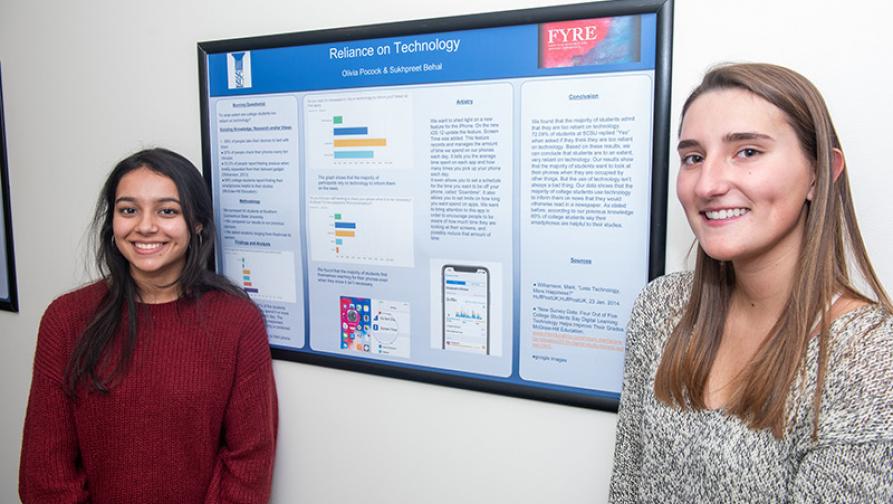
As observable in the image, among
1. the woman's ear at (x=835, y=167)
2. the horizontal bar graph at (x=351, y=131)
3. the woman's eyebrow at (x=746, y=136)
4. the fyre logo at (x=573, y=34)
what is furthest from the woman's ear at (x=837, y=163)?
the horizontal bar graph at (x=351, y=131)

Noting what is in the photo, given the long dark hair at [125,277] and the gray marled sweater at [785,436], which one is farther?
the long dark hair at [125,277]

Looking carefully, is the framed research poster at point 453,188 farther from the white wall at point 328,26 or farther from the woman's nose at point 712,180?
the woman's nose at point 712,180

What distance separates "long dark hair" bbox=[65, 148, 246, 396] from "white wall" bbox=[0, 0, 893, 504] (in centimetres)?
21

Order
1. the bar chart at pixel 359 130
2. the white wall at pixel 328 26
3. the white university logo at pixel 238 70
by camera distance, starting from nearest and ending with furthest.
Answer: the white wall at pixel 328 26
the bar chart at pixel 359 130
the white university logo at pixel 238 70

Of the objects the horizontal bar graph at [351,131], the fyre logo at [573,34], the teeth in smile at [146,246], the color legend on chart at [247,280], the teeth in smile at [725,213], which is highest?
the fyre logo at [573,34]

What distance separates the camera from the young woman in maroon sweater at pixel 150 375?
138 cm

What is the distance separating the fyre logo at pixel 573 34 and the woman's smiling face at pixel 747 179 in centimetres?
33

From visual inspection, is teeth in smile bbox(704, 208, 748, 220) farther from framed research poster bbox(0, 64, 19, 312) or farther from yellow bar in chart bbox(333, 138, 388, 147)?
framed research poster bbox(0, 64, 19, 312)

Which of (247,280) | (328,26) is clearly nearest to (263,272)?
(247,280)

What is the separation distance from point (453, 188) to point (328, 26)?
0.51 m

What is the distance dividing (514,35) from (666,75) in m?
0.32

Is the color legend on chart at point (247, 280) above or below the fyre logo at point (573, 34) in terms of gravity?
below

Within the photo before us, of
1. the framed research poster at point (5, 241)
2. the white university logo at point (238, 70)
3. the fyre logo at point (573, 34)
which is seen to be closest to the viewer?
the fyre logo at point (573, 34)

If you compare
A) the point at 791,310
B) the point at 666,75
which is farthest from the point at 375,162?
the point at 791,310
